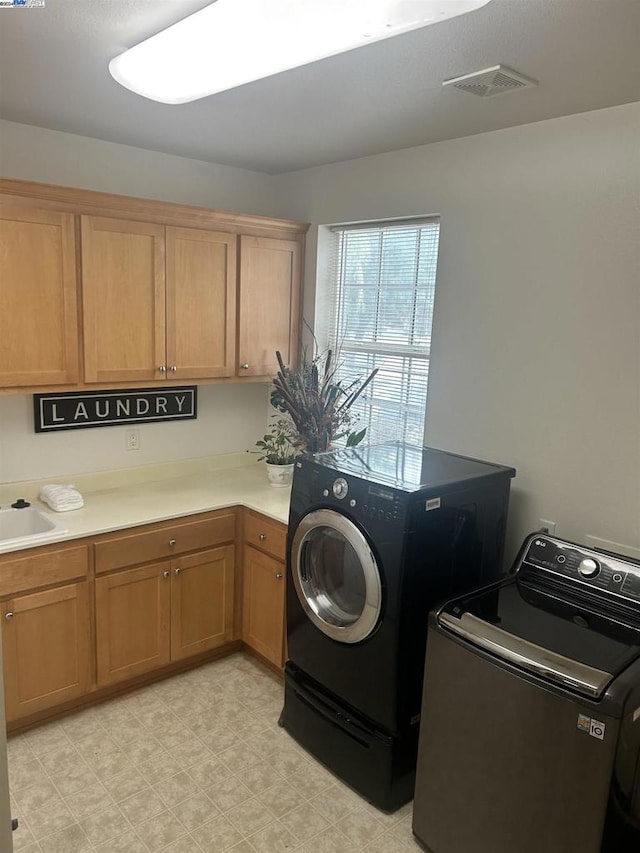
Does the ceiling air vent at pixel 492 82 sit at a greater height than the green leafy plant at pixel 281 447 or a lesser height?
greater

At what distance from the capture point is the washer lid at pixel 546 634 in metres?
1.68

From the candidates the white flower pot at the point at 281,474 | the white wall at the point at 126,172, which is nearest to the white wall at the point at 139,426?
the white wall at the point at 126,172

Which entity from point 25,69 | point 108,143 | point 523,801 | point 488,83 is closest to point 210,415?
point 108,143

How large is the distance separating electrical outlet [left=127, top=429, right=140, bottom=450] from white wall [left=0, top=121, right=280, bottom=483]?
0.08 feet

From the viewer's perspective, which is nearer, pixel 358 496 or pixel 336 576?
pixel 358 496

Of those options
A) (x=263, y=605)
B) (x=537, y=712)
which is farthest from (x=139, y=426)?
(x=537, y=712)

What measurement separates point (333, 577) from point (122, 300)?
1557 millimetres

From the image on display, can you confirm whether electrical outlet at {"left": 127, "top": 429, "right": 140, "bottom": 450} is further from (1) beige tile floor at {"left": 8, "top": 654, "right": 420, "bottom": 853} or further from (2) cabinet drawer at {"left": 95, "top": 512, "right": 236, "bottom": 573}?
(1) beige tile floor at {"left": 8, "top": 654, "right": 420, "bottom": 853}

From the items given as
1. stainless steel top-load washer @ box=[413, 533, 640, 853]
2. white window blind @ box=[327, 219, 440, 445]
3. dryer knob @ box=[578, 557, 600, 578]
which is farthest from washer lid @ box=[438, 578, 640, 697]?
white window blind @ box=[327, 219, 440, 445]

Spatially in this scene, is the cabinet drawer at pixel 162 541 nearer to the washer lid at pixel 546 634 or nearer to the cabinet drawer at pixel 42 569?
the cabinet drawer at pixel 42 569

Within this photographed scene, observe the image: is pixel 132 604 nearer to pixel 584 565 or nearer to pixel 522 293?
pixel 584 565

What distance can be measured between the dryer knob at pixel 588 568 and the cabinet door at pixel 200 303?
1.97 meters

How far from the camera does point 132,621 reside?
9.45 ft

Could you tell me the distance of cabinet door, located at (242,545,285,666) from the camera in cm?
302
